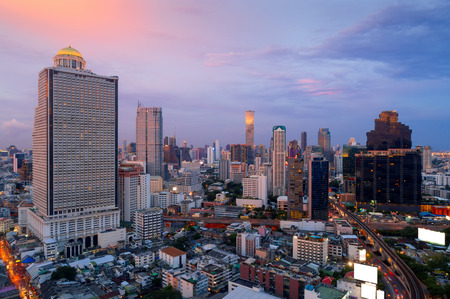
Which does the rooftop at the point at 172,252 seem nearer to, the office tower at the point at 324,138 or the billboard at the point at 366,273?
the billboard at the point at 366,273

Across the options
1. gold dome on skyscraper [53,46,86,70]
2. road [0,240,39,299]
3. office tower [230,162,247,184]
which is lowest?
road [0,240,39,299]

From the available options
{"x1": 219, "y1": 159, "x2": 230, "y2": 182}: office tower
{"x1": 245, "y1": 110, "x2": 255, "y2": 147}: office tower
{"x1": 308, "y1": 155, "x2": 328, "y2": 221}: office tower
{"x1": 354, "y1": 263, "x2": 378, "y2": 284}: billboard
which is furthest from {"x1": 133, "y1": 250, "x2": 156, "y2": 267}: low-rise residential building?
{"x1": 245, "y1": 110, "x2": 255, "y2": 147}: office tower

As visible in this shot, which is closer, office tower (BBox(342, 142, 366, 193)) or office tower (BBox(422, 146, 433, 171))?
office tower (BBox(342, 142, 366, 193))

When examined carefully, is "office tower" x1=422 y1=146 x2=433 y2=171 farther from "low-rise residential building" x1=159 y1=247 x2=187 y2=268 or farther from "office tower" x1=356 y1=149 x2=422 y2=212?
"low-rise residential building" x1=159 y1=247 x2=187 y2=268

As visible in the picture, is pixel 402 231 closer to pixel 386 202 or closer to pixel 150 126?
pixel 386 202

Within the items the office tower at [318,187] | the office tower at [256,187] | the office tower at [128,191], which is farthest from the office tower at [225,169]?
the office tower at [318,187]

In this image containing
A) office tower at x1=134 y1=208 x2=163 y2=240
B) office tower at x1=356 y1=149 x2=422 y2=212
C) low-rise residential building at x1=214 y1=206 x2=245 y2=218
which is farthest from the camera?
office tower at x1=356 y1=149 x2=422 y2=212
